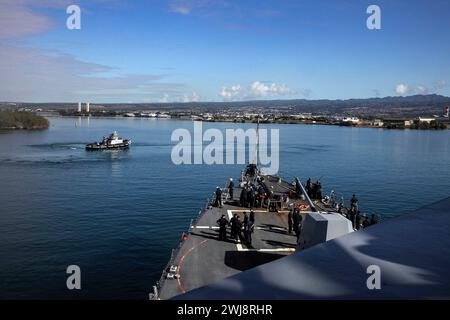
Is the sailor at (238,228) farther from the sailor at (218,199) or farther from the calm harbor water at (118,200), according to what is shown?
the sailor at (218,199)

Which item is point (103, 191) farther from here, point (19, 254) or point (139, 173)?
point (19, 254)

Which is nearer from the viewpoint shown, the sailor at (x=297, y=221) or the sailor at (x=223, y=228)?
the sailor at (x=223, y=228)

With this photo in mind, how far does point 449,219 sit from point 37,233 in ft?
93.4

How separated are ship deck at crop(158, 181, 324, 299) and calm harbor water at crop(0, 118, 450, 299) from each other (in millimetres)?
4221

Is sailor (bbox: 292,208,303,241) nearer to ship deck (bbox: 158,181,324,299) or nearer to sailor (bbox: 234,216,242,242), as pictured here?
ship deck (bbox: 158,181,324,299)

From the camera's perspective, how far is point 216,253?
607 inches

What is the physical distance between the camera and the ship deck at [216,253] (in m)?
13.1

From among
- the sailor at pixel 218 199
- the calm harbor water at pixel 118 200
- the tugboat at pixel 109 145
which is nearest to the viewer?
the calm harbor water at pixel 118 200

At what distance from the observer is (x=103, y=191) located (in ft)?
139

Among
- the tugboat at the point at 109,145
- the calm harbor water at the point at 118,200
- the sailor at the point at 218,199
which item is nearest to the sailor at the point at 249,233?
the calm harbor water at the point at 118,200

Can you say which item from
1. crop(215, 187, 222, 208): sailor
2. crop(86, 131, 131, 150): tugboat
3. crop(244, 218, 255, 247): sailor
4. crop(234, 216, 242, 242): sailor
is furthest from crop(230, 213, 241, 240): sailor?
crop(86, 131, 131, 150): tugboat

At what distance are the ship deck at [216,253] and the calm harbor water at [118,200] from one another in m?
4.22

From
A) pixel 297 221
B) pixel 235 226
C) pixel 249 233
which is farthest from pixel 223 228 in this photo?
pixel 297 221
